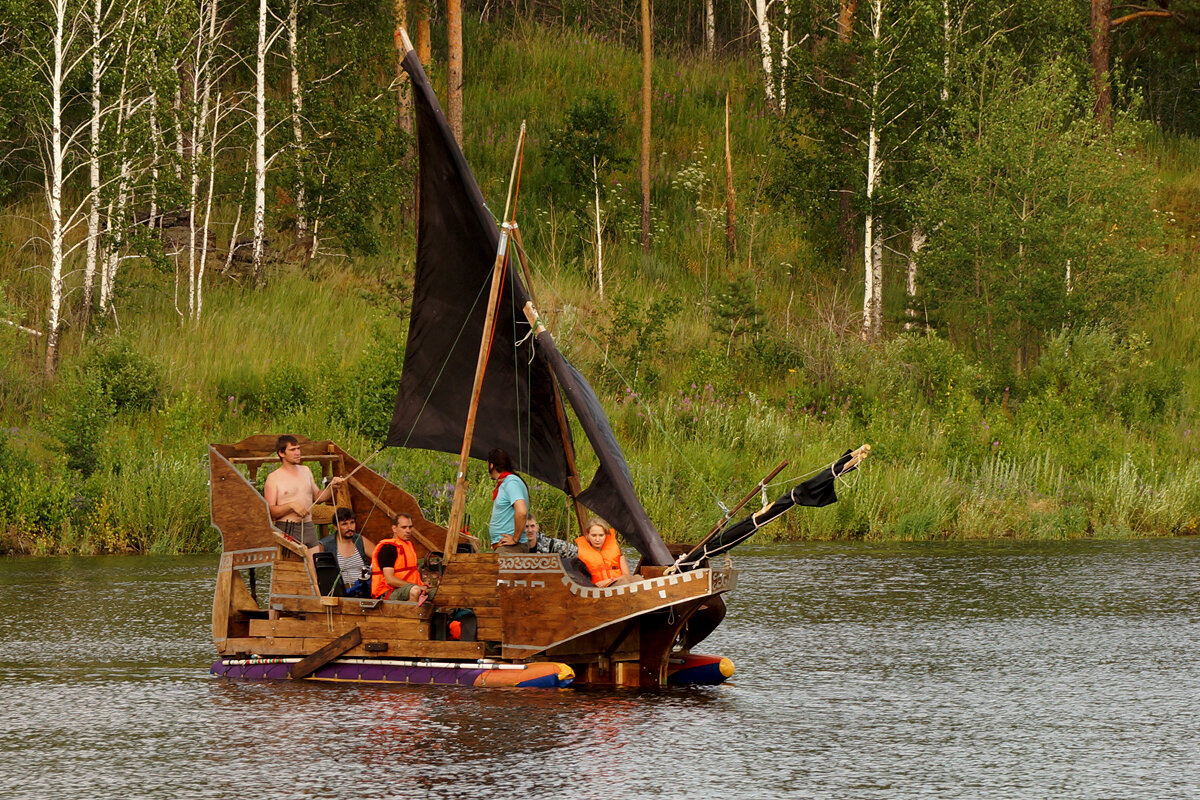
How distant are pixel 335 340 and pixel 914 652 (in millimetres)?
16399

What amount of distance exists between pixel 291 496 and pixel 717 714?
15.1ft

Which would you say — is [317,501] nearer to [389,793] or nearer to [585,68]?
[389,793]

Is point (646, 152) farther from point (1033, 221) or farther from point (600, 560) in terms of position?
point (600, 560)

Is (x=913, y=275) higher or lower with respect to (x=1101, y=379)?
higher

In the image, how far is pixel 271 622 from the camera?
534 inches

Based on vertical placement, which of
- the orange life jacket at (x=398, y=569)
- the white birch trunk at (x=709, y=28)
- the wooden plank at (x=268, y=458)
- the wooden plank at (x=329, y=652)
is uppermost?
the white birch trunk at (x=709, y=28)

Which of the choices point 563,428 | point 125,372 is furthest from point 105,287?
point 563,428

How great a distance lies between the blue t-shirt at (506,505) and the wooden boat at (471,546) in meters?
0.41

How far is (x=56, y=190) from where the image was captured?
25.4m

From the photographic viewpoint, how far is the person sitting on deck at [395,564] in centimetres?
1330

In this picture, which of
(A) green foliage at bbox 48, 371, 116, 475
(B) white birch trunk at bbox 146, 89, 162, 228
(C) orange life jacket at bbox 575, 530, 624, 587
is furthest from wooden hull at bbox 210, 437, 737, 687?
(B) white birch trunk at bbox 146, 89, 162, 228

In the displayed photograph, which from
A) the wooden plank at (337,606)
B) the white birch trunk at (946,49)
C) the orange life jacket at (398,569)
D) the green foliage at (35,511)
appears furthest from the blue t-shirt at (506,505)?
the white birch trunk at (946,49)

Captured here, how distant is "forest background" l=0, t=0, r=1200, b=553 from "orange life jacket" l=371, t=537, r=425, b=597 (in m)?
8.08

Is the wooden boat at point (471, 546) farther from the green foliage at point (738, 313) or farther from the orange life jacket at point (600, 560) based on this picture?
the green foliage at point (738, 313)
